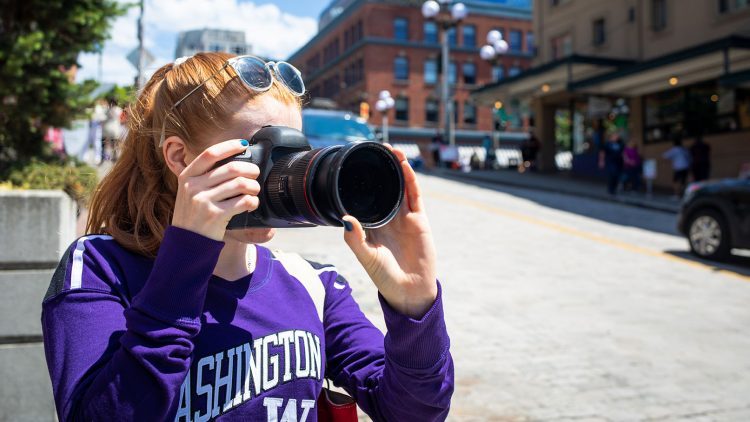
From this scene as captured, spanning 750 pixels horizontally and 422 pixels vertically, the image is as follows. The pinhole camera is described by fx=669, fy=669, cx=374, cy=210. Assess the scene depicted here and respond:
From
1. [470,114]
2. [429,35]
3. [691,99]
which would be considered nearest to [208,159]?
[691,99]

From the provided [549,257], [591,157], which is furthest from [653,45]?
[549,257]

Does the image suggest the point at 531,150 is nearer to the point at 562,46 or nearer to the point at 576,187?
the point at 562,46

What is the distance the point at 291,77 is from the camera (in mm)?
1654

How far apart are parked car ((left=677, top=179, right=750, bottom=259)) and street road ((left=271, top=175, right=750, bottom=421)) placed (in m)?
0.33

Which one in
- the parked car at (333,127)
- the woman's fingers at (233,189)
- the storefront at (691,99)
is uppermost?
the storefront at (691,99)

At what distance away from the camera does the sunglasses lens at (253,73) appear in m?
1.47

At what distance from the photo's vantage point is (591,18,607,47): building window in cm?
2762

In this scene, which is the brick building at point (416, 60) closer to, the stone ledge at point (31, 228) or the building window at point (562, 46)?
the building window at point (562, 46)

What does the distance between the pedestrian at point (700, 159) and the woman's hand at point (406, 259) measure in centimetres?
1963

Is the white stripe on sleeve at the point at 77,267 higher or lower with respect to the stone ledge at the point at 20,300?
higher

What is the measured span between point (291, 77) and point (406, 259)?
1.77 feet

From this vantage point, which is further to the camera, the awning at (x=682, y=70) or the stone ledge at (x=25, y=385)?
the awning at (x=682, y=70)

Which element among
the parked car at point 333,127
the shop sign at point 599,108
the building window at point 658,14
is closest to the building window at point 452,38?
the shop sign at point 599,108

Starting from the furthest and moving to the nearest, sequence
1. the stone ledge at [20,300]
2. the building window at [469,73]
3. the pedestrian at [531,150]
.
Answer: the building window at [469,73] → the pedestrian at [531,150] → the stone ledge at [20,300]
